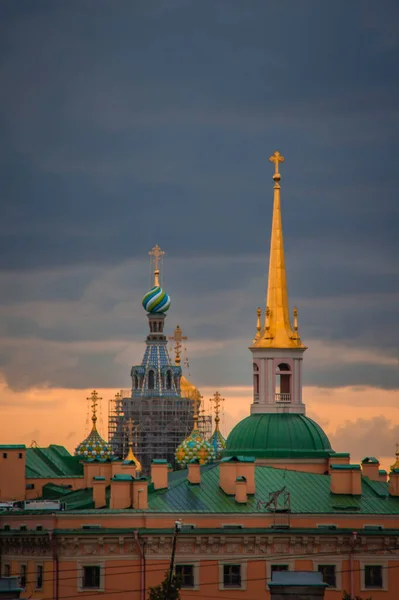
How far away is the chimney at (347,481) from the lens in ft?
319

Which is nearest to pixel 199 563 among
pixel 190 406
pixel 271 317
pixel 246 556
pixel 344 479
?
pixel 246 556

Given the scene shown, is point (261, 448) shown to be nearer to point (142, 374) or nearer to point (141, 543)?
point (141, 543)

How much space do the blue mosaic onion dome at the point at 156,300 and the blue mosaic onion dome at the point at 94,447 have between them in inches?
712

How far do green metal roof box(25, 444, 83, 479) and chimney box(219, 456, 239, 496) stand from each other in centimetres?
3675

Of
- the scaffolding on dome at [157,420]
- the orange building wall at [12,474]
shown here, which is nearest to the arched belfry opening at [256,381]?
the orange building wall at [12,474]

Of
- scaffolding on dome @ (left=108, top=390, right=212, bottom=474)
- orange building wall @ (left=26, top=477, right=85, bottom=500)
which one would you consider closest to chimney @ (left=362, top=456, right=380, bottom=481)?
orange building wall @ (left=26, top=477, right=85, bottom=500)

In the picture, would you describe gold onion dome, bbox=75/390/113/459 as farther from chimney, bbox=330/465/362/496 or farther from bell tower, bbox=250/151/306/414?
chimney, bbox=330/465/362/496

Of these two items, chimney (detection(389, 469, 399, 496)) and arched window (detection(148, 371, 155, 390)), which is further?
arched window (detection(148, 371, 155, 390))

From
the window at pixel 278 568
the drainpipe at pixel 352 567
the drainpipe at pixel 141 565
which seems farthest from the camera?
the drainpipe at pixel 352 567

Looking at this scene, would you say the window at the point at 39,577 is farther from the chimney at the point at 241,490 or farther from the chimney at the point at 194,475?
the chimney at the point at 194,475

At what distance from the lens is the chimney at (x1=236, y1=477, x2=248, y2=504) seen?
9450 centimetres

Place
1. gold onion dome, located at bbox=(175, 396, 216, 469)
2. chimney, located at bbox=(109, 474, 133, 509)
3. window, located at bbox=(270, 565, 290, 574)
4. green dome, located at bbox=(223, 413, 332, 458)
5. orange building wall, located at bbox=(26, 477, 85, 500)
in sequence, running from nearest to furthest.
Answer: window, located at bbox=(270, 565, 290, 574), chimney, located at bbox=(109, 474, 133, 509), green dome, located at bbox=(223, 413, 332, 458), orange building wall, located at bbox=(26, 477, 85, 500), gold onion dome, located at bbox=(175, 396, 216, 469)

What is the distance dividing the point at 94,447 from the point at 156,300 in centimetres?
2135

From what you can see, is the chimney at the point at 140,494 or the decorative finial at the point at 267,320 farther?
the decorative finial at the point at 267,320
